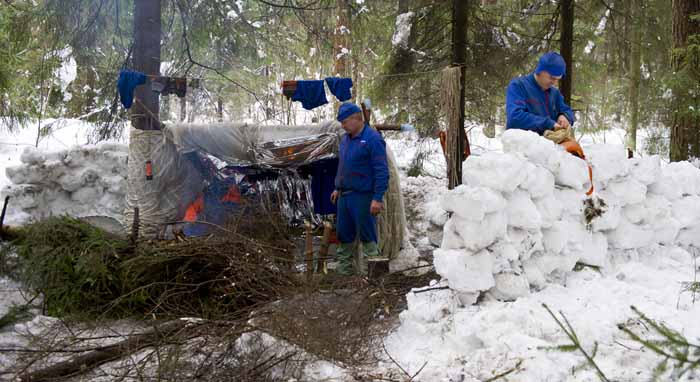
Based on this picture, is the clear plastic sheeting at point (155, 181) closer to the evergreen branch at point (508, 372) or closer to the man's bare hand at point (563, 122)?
the man's bare hand at point (563, 122)

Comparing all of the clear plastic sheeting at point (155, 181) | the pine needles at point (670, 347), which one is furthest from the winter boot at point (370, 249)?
the pine needles at point (670, 347)

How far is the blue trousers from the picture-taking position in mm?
6211

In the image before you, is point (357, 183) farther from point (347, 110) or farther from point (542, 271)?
point (542, 271)

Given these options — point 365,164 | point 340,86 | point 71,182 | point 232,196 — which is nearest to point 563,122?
point 365,164

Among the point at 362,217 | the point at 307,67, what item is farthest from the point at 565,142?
the point at 307,67

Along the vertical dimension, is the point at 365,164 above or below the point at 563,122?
below

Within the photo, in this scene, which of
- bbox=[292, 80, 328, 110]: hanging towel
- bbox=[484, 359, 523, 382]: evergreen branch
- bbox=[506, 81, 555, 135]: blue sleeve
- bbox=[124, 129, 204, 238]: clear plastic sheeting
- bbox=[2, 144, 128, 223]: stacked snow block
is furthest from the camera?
bbox=[292, 80, 328, 110]: hanging towel

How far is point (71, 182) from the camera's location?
7.91 meters

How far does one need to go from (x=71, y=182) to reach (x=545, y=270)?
238 inches

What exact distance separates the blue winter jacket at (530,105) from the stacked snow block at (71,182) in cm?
534

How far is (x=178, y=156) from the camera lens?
7531 mm

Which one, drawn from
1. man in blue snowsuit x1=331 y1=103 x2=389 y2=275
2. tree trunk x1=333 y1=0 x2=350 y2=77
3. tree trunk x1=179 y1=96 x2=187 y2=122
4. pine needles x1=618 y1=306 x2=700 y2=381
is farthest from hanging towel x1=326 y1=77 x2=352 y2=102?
pine needles x1=618 y1=306 x2=700 y2=381

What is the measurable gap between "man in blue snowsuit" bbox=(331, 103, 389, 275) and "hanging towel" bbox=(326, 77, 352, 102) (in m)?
1.42

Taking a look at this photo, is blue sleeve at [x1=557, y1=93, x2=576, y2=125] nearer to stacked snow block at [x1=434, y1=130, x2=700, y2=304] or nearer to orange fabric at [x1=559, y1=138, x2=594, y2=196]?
stacked snow block at [x1=434, y1=130, x2=700, y2=304]
